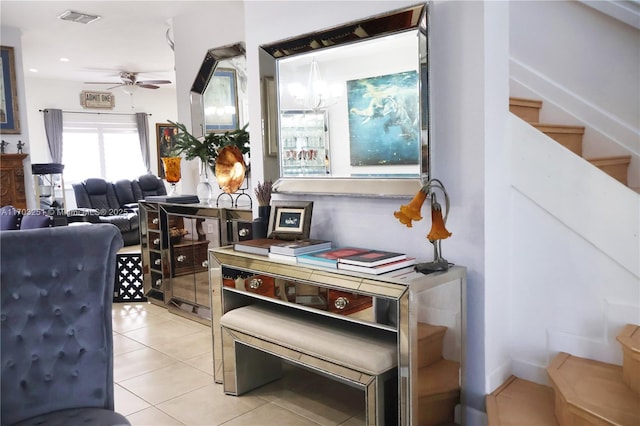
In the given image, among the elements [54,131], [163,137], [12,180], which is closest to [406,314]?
[12,180]

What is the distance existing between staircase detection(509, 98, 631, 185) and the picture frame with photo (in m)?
1.35

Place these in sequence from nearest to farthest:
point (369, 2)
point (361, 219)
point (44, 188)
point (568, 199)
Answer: point (568, 199)
point (369, 2)
point (361, 219)
point (44, 188)

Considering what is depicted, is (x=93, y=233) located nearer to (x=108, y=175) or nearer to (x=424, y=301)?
(x=424, y=301)

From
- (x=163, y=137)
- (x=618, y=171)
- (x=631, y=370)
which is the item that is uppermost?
(x=163, y=137)

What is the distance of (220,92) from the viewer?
444 centimetres

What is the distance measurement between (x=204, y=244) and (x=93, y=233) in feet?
6.70

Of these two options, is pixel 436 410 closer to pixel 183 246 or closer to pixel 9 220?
pixel 183 246

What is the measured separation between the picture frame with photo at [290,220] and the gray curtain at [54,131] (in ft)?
26.2

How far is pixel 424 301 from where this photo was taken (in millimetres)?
2016

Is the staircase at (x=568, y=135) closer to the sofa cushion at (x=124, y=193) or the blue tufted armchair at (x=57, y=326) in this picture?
the blue tufted armchair at (x=57, y=326)

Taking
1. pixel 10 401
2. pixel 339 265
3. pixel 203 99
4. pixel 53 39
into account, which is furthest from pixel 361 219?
pixel 53 39

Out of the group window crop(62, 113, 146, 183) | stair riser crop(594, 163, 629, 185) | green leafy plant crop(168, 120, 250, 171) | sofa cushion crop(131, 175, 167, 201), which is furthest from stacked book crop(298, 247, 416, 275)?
window crop(62, 113, 146, 183)

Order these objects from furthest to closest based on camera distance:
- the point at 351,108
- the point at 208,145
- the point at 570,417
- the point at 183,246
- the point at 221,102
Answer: the point at 221,102, the point at 183,246, the point at 208,145, the point at 351,108, the point at 570,417

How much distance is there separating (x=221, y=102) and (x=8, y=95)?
306 cm
